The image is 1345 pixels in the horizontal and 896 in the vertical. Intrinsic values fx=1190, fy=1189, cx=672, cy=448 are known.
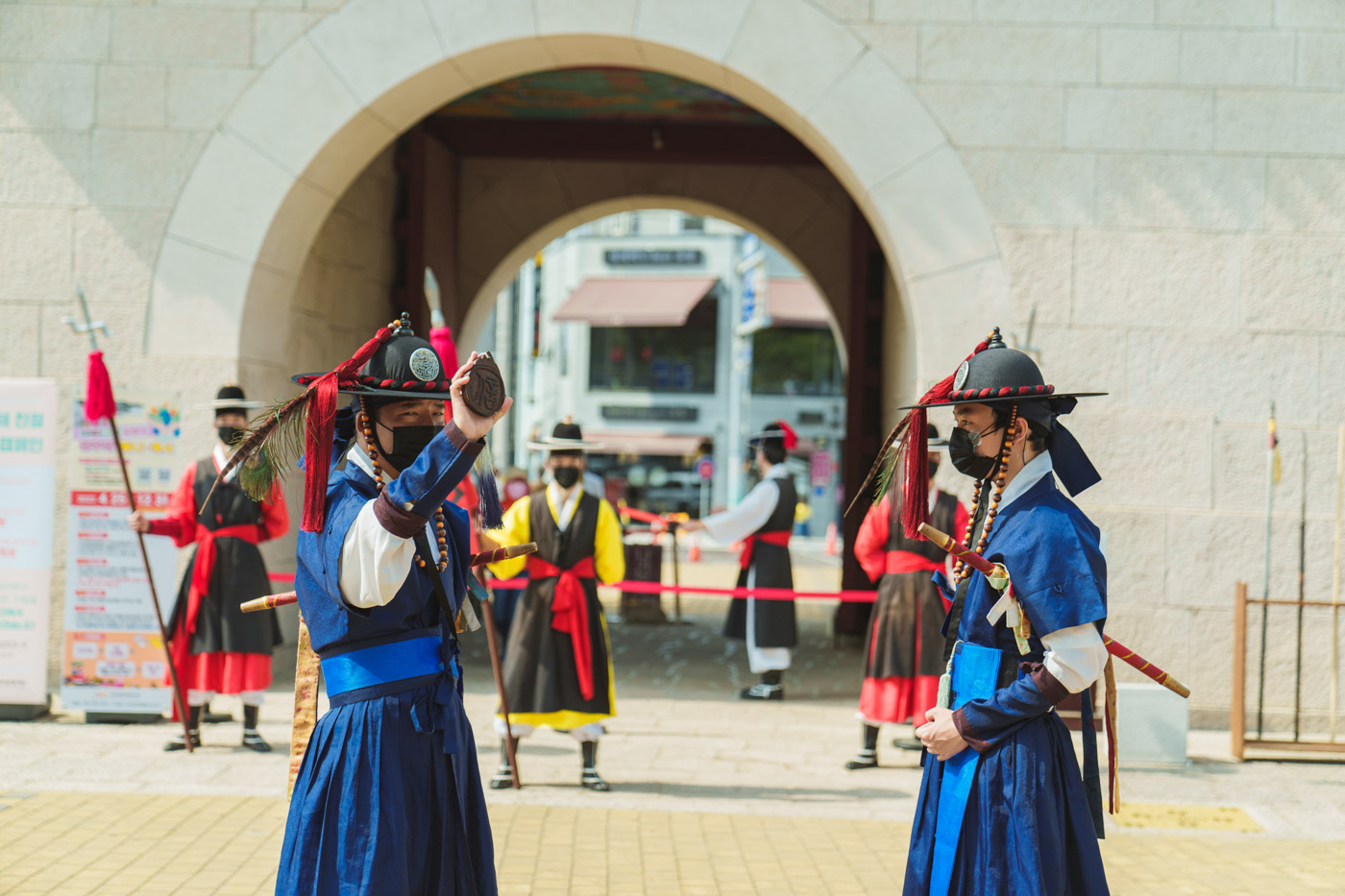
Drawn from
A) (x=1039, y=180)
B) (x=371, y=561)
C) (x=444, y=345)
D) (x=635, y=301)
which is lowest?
(x=371, y=561)

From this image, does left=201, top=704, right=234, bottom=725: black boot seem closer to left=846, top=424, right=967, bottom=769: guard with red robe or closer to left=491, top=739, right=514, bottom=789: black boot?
left=491, top=739, right=514, bottom=789: black boot

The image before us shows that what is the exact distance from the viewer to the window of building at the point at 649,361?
108 ft

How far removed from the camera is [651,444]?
31906 millimetres

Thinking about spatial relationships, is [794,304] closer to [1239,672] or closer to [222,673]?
[1239,672]

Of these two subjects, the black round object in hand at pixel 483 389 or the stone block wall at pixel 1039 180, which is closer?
the black round object in hand at pixel 483 389

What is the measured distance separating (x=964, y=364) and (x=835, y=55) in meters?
4.38

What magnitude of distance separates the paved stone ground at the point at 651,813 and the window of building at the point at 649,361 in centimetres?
2587

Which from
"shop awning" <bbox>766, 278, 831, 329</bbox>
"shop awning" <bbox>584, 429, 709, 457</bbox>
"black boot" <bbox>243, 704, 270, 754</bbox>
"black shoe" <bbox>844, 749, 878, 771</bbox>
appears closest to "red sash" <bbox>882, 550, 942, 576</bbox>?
"black shoe" <bbox>844, 749, 878, 771</bbox>

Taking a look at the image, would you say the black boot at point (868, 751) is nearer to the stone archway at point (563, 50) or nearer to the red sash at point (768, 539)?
the stone archway at point (563, 50)

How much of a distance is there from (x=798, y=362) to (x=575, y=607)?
89.1ft

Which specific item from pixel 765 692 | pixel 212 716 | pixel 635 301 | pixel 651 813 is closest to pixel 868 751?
pixel 651 813

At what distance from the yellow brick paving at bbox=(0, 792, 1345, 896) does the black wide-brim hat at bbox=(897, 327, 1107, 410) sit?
7.23 ft

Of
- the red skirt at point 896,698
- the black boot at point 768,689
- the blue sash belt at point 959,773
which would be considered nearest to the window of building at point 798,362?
the black boot at point 768,689

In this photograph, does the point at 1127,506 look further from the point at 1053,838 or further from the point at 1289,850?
the point at 1053,838
